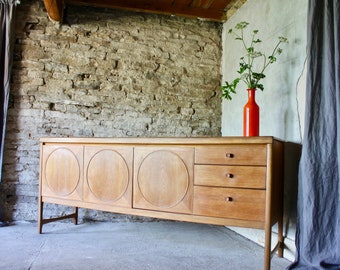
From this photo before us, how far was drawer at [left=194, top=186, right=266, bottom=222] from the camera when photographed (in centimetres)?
167

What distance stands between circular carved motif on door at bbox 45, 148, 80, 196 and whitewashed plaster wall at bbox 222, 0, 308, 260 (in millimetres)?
1506

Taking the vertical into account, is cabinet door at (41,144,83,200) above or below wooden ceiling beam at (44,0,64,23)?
below

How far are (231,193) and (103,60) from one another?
1.92 meters

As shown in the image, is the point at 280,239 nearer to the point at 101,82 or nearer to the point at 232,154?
the point at 232,154

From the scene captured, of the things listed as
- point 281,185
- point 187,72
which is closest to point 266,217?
point 281,185

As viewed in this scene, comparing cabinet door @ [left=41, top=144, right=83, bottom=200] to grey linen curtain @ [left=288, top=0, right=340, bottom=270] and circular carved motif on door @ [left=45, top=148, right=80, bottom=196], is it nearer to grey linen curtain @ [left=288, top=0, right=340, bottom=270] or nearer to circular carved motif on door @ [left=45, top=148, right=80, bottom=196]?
circular carved motif on door @ [left=45, top=148, right=80, bottom=196]

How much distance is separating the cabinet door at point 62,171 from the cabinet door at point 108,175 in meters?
0.08

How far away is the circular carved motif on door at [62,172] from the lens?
2.28 meters

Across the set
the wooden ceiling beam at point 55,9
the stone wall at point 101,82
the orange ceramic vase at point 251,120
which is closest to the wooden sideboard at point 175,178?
the orange ceramic vase at point 251,120

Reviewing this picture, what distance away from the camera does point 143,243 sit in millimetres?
2236

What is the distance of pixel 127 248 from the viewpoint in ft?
6.91

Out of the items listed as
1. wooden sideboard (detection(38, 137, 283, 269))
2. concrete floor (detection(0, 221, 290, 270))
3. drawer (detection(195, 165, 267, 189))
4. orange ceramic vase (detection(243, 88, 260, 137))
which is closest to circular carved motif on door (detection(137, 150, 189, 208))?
wooden sideboard (detection(38, 137, 283, 269))

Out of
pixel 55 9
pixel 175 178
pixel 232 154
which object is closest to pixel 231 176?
pixel 232 154

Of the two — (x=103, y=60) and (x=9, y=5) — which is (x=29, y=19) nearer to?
(x=9, y=5)
